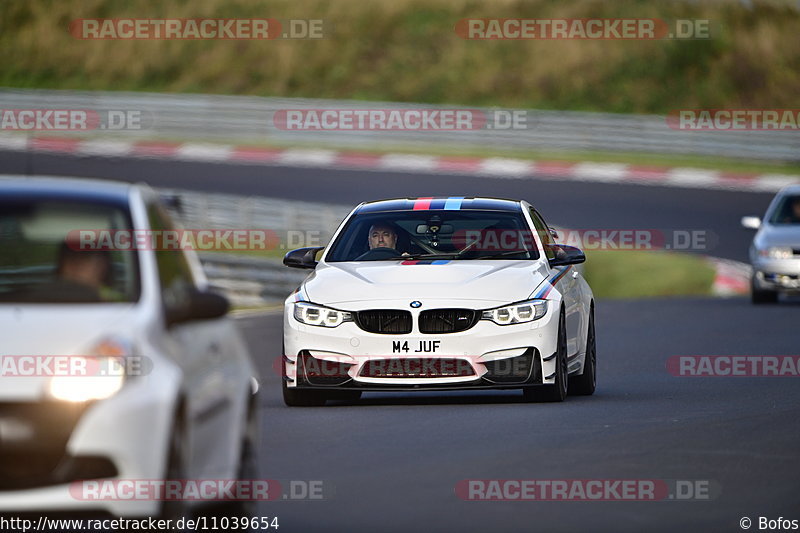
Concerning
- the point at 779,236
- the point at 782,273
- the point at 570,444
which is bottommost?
the point at 570,444

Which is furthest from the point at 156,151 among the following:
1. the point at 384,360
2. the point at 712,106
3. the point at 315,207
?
the point at 384,360

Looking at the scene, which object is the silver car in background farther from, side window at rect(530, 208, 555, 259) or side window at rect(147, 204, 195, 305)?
side window at rect(147, 204, 195, 305)

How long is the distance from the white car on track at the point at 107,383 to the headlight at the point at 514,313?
536 centimetres

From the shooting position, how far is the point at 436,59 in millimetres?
53938

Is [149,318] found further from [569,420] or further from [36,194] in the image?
[569,420]

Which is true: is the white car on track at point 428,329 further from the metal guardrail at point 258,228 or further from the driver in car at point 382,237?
the metal guardrail at point 258,228

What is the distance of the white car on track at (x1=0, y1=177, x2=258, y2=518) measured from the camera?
18.7ft

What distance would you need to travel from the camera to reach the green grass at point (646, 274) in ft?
93.4

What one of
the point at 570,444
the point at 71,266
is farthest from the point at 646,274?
the point at 71,266

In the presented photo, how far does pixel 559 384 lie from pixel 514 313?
1.98 feet

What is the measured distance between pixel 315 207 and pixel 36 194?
69.3ft

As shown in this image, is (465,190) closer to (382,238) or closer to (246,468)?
(382,238)

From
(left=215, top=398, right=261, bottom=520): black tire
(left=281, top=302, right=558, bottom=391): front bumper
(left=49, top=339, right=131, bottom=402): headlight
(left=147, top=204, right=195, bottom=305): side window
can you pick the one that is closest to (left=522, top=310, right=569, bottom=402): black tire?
(left=281, top=302, right=558, bottom=391): front bumper

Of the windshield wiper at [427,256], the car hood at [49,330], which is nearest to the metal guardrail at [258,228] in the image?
the windshield wiper at [427,256]
